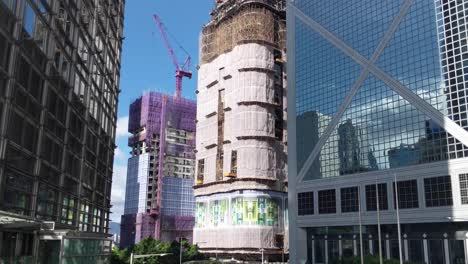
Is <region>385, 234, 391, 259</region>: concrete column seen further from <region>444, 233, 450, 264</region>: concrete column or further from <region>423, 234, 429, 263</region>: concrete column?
<region>444, 233, 450, 264</region>: concrete column

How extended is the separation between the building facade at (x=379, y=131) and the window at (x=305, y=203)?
0.19 metres

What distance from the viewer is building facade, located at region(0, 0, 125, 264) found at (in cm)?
3781

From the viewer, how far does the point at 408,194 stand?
79.1 metres

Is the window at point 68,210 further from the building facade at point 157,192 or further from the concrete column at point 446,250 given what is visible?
the building facade at point 157,192

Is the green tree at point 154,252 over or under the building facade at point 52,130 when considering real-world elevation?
under

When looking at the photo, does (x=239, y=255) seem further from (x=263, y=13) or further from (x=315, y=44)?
Result: (x=263, y=13)

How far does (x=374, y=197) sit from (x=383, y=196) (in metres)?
1.76

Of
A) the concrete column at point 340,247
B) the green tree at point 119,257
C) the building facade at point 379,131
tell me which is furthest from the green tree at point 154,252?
the concrete column at point 340,247

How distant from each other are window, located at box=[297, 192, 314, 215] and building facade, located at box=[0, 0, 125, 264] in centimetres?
3904

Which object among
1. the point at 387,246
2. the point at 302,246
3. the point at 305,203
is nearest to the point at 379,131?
the point at 387,246

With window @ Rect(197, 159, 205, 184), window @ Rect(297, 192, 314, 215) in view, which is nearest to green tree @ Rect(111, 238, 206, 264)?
window @ Rect(197, 159, 205, 184)

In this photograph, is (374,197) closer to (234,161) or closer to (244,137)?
(244,137)

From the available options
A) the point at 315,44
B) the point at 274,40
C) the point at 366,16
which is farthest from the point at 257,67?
the point at 366,16

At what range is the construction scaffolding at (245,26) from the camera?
4926 inches
